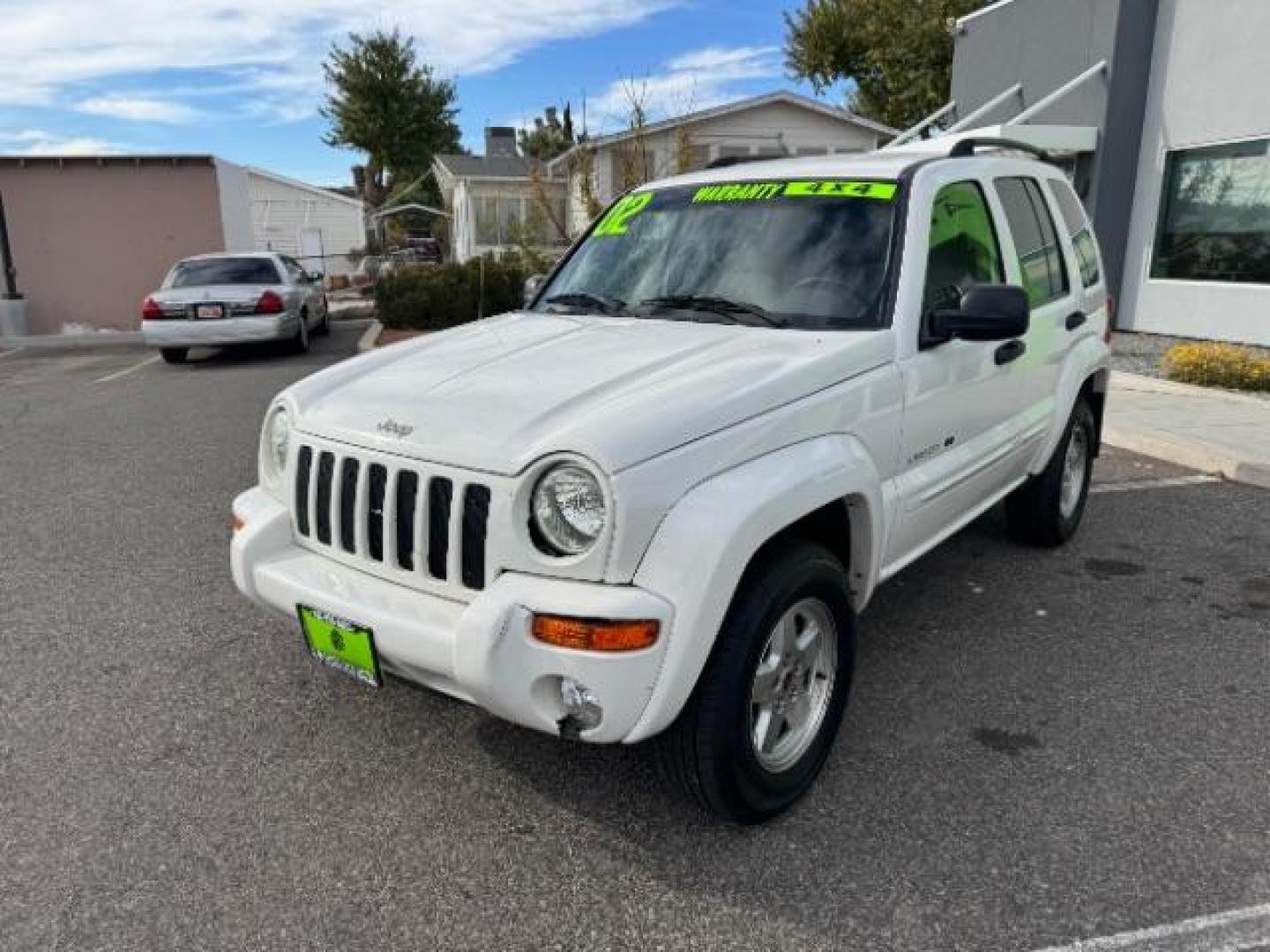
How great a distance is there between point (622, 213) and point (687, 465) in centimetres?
225

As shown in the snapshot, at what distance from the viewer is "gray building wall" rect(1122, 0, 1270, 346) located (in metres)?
10.8

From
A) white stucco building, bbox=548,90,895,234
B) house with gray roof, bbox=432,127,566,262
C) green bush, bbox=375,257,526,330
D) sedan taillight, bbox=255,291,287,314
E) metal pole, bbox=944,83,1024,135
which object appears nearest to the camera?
sedan taillight, bbox=255,291,287,314

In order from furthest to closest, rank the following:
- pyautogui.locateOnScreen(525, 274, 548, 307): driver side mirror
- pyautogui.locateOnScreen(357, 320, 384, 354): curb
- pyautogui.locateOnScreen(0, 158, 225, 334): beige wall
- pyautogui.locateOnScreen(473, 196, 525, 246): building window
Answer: pyautogui.locateOnScreen(473, 196, 525, 246): building window → pyautogui.locateOnScreen(0, 158, 225, 334): beige wall → pyautogui.locateOnScreen(357, 320, 384, 354): curb → pyautogui.locateOnScreen(525, 274, 548, 307): driver side mirror

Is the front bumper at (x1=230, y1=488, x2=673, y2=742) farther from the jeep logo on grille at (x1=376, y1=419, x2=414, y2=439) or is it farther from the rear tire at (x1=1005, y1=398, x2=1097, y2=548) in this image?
the rear tire at (x1=1005, y1=398, x2=1097, y2=548)

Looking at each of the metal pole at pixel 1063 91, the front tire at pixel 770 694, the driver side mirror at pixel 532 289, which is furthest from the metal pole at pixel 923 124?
the front tire at pixel 770 694

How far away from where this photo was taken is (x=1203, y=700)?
135 inches


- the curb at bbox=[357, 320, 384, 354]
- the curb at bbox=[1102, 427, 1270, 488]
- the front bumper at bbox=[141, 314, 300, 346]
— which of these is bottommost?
the curb at bbox=[357, 320, 384, 354]

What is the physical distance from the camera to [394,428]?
8.84 ft

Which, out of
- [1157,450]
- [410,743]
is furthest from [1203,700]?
[1157,450]

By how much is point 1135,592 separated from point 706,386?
2.94 meters

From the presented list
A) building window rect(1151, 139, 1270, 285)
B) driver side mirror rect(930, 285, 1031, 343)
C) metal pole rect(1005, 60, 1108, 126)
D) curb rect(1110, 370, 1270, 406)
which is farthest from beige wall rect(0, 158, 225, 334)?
driver side mirror rect(930, 285, 1031, 343)

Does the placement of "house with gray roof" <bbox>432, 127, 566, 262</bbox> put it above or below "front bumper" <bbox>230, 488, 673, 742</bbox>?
above

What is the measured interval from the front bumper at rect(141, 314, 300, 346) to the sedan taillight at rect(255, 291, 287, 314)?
0.22 feet

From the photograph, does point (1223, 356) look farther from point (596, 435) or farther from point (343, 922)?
point (343, 922)
